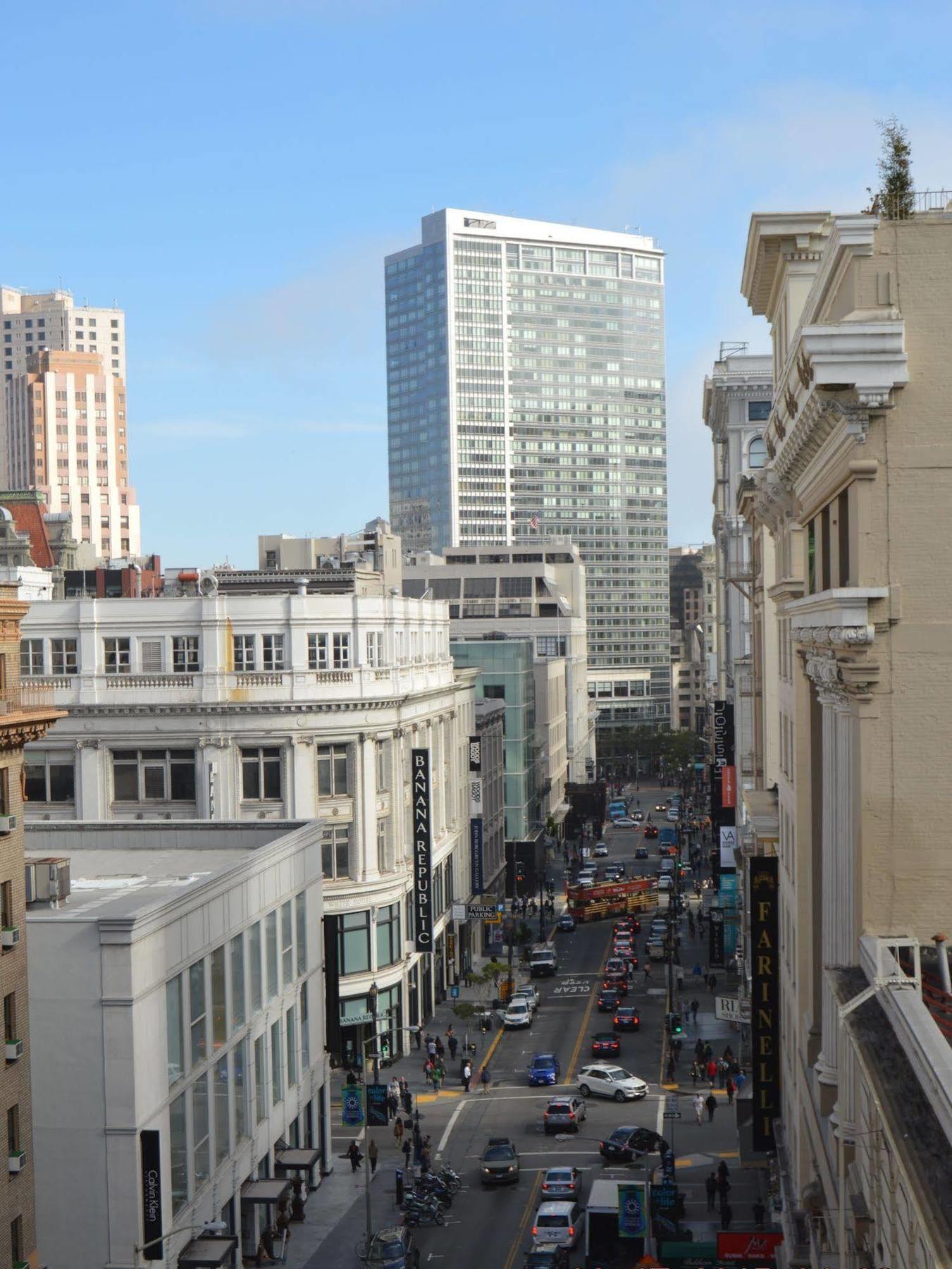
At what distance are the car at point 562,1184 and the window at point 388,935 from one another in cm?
2133

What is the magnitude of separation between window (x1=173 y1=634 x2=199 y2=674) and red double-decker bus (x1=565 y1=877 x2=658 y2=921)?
46.1 m

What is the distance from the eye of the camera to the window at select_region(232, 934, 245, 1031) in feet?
148

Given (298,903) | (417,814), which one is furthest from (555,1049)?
(298,903)

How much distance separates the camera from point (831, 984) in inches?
871

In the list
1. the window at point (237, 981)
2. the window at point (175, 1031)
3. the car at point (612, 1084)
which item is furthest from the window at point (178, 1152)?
the car at point (612, 1084)

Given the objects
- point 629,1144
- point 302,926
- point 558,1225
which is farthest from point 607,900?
point 558,1225

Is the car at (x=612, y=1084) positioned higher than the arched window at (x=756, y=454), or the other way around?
the arched window at (x=756, y=454)

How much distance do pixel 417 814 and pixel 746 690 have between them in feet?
56.5

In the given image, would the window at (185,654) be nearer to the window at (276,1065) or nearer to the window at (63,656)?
the window at (63,656)

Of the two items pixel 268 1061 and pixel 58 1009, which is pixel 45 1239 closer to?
pixel 58 1009

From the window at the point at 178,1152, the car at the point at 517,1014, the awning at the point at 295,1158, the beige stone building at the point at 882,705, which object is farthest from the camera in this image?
the car at the point at 517,1014

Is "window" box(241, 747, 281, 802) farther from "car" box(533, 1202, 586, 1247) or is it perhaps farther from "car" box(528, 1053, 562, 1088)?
"car" box(533, 1202, 586, 1247)

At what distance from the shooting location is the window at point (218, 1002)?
43.1m

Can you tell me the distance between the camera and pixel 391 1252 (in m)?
45.3
